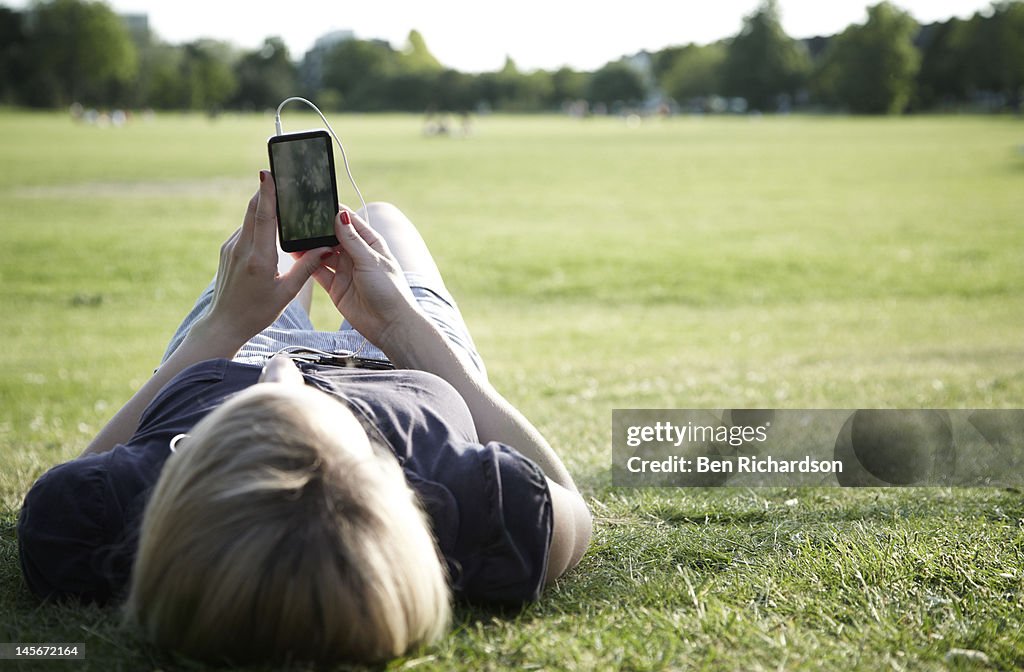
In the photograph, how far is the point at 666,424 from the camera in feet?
18.3

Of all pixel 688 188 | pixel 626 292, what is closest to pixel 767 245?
pixel 626 292

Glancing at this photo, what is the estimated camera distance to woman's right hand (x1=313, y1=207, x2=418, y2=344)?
2.77 m

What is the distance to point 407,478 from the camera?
7.08 feet

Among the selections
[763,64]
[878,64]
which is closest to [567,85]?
[763,64]

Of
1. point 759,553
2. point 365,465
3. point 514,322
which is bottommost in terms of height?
point 514,322

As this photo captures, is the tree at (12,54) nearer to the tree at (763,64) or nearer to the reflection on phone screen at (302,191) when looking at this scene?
the tree at (763,64)

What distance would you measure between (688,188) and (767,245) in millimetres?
10008

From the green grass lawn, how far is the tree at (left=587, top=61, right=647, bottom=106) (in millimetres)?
112112

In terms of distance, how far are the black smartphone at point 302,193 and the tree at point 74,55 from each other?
348 ft

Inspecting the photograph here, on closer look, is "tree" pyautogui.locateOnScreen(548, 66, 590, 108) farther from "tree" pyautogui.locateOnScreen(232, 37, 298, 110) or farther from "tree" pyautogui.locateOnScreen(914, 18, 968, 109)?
"tree" pyautogui.locateOnScreen(914, 18, 968, 109)

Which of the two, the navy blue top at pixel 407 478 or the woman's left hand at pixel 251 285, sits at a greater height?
the woman's left hand at pixel 251 285

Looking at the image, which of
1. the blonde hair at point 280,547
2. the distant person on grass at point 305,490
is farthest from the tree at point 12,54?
the blonde hair at point 280,547

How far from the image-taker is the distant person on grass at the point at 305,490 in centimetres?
177

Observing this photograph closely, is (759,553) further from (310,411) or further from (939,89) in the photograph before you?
(939,89)
